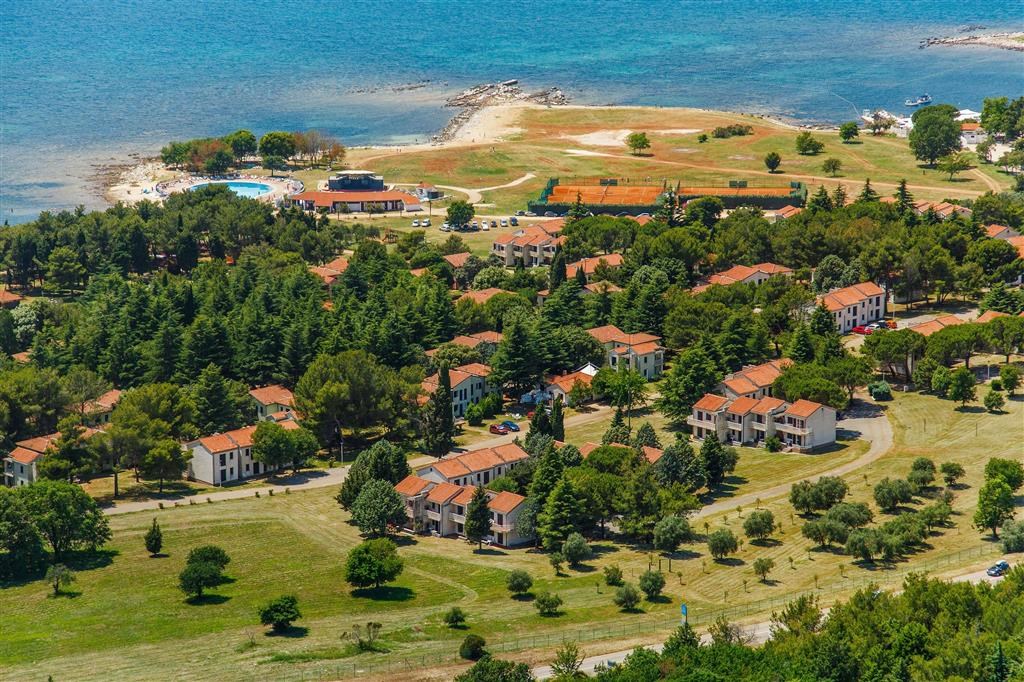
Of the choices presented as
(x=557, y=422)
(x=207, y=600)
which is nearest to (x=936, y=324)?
(x=557, y=422)

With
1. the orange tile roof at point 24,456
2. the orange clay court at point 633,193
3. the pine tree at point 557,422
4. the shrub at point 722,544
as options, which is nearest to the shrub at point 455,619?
the shrub at point 722,544

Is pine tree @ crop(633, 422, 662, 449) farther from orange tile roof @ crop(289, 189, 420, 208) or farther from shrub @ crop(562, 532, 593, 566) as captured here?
orange tile roof @ crop(289, 189, 420, 208)

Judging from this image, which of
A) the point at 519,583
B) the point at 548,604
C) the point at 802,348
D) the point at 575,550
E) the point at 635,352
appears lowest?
the point at 548,604

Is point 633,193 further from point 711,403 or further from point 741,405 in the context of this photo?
point 741,405

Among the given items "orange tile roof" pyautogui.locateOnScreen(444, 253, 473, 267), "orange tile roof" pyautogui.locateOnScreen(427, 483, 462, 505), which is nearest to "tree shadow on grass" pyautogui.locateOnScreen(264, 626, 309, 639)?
"orange tile roof" pyautogui.locateOnScreen(427, 483, 462, 505)

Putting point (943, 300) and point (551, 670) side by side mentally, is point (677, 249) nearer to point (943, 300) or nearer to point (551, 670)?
point (943, 300)

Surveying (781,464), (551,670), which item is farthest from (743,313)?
(551,670)
